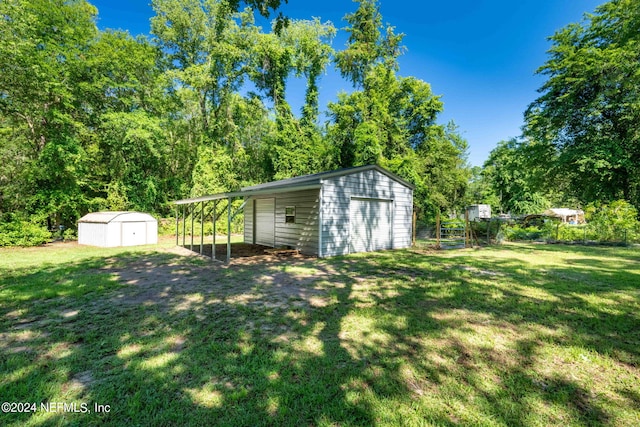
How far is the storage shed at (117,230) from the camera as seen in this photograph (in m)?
11.9

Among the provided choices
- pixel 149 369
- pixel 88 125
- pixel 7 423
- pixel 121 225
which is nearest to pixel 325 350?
pixel 149 369

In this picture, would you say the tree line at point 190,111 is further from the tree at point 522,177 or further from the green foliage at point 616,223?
the green foliage at point 616,223

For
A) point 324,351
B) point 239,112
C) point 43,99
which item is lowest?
point 324,351

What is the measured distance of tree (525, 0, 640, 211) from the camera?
50.2 feet

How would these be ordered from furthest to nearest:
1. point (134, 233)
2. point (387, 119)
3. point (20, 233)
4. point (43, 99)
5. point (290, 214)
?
point (387, 119), point (43, 99), point (134, 233), point (20, 233), point (290, 214)

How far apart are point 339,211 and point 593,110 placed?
1780 cm

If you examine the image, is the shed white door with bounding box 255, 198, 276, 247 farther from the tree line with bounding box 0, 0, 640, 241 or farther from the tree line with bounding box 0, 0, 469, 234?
the tree line with bounding box 0, 0, 469, 234

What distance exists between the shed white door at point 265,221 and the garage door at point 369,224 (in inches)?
154

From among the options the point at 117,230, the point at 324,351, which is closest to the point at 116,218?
the point at 117,230

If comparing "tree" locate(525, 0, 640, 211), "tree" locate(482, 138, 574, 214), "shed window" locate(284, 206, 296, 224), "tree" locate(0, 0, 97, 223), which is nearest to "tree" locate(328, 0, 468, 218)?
"tree" locate(482, 138, 574, 214)

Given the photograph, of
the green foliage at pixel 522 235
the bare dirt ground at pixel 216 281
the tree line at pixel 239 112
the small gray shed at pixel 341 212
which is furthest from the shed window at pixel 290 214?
the green foliage at pixel 522 235

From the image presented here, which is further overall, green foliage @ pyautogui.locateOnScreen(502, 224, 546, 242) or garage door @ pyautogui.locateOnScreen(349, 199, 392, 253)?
green foliage @ pyautogui.locateOnScreen(502, 224, 546, 242)

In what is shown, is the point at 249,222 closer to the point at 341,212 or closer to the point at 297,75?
the point at 341,212

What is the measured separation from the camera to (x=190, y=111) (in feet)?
73.2
